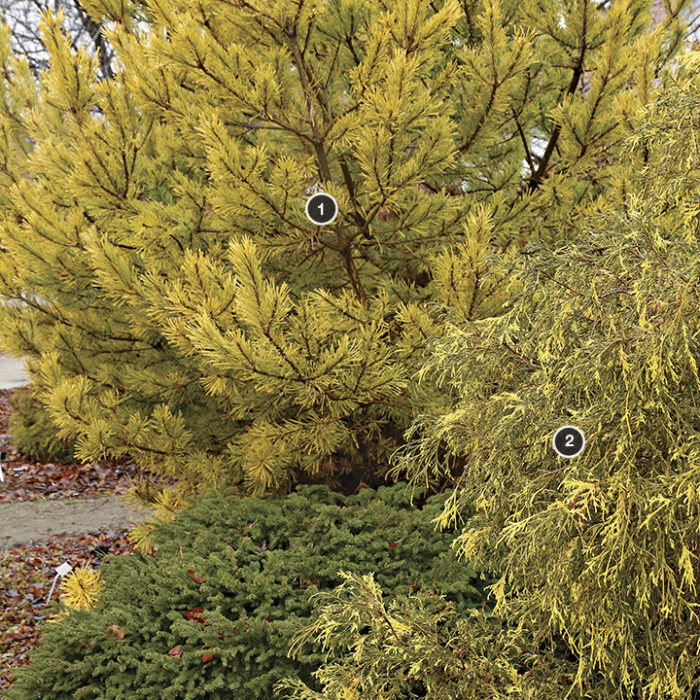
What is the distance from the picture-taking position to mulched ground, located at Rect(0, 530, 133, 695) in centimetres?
455

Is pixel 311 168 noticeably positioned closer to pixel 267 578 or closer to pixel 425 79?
pixel 425 79

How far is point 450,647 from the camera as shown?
3.01 m

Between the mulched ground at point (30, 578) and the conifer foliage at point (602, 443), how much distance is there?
272cm

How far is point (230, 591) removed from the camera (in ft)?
11.4

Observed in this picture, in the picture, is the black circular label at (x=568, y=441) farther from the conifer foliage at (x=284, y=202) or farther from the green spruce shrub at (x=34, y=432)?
the green spruce shrub at (x=34, y=432)

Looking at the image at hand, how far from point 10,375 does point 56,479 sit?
6921 millimetres

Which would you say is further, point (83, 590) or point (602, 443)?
point (83, 590)

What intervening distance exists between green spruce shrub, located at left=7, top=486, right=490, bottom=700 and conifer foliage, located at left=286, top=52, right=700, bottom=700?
67cm

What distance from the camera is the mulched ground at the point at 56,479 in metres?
7.66

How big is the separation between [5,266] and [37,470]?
474 centimetres

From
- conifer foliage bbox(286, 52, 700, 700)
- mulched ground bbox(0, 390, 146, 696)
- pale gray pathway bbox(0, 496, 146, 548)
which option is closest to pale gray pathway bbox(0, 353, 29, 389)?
mulched ground bbox(0, 390, 146, 696)

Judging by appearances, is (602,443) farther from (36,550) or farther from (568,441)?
(36,550)

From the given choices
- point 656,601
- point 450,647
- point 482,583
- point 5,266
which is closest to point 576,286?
point 656,601

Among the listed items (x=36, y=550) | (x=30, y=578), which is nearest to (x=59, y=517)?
(x=36, y=550)
